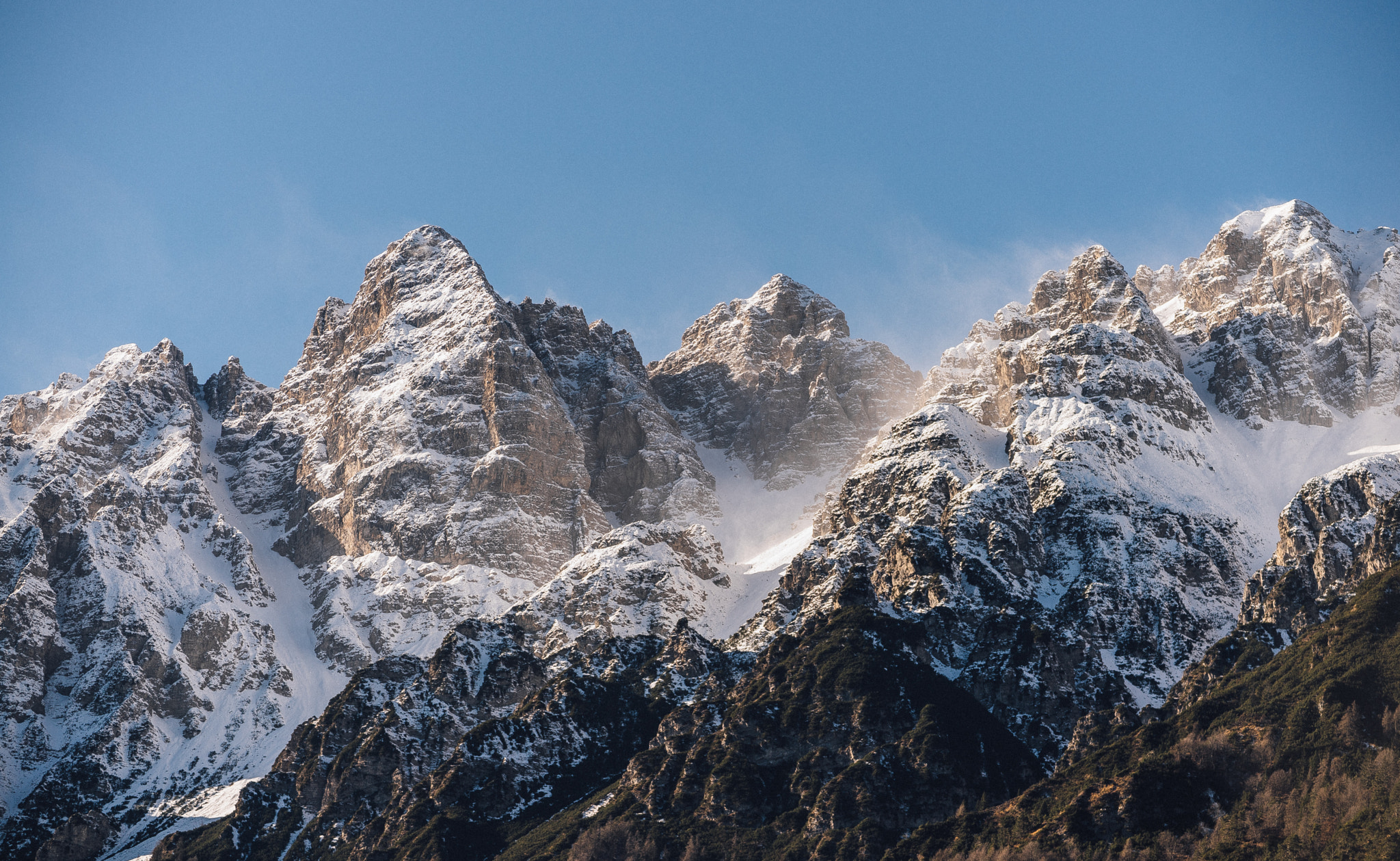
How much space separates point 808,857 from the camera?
19725cm

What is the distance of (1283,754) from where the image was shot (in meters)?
181

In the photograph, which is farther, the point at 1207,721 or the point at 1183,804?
the point at 1207,721

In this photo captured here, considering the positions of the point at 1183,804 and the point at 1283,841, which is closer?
the point at 1283,841

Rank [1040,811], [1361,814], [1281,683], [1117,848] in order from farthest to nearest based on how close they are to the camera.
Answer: [1281,683], [1040,811], [1117,848], [1361,814]

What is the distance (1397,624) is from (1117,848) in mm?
52397

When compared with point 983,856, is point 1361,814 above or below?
below

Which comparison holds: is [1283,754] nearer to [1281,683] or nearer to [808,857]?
[1281,683]

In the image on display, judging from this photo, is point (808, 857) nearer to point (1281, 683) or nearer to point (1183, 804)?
point (1183, 804)

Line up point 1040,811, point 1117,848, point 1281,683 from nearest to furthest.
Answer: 1. point 1117,848
2. point 1040,811
3. point 1281,683

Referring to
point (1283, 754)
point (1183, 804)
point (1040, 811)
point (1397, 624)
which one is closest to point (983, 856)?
point (1040, 811)

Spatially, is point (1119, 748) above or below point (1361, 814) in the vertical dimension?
above

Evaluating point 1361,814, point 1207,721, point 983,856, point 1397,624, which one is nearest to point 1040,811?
point 983,856

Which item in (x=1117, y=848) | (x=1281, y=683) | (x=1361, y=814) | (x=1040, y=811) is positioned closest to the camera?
(x=1361, y=814)

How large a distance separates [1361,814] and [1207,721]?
123 ft
